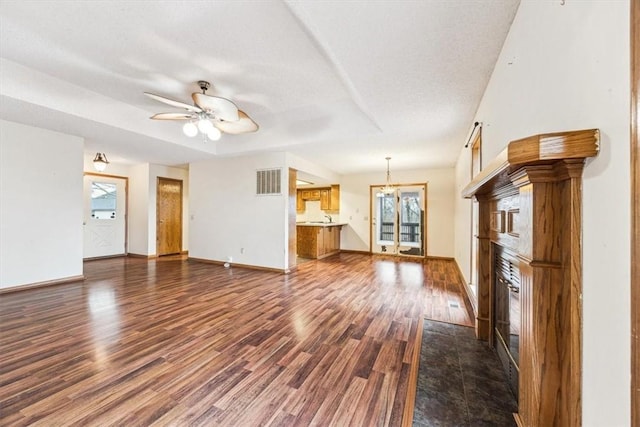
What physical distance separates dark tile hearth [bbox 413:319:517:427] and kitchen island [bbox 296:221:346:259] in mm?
4497

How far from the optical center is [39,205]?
4125 millimetres

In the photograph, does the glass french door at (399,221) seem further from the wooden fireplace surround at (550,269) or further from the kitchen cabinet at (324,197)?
the wooden fireplace surround at (550,269)

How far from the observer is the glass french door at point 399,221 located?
7391 mm

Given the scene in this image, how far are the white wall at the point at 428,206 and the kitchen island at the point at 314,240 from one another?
34.3 inches

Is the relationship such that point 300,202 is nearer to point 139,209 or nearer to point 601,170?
point 139,209

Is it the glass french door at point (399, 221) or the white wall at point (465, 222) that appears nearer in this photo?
the white wall at point (465, 222)

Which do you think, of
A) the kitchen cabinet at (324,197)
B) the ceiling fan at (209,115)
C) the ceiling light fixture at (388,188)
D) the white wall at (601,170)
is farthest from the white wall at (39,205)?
the ceiling light fixture at (388,188)

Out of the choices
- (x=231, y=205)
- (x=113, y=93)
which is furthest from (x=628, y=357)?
(x=231, y=205)

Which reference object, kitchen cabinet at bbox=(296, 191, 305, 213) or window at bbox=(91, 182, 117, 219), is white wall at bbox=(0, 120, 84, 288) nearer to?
window at bbox=(91, 182, 117, 219)

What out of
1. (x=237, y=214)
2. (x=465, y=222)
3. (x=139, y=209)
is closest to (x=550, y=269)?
(x=465, y=222)

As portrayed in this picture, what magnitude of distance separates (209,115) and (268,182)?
8.06ft

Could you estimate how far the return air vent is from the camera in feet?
17.6

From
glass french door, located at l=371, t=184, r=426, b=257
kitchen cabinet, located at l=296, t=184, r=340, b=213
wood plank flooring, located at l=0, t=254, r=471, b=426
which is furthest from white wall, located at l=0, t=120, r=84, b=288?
glass french door, located at l=371, t=184, r=426, b=257

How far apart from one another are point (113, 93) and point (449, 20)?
423cm
